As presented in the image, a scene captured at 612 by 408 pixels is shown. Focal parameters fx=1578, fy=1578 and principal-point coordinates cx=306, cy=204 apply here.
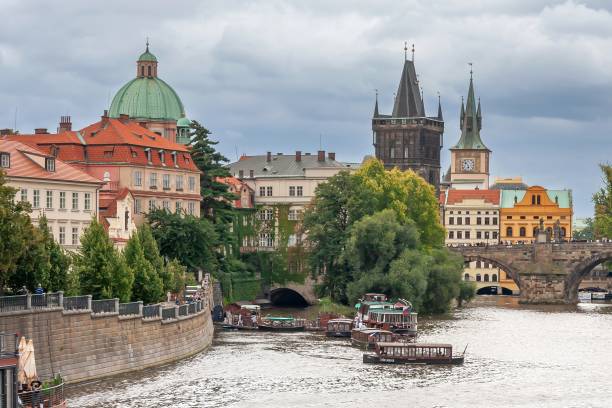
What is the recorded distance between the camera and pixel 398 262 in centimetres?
12144

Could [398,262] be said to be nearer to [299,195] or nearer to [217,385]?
[299,195]

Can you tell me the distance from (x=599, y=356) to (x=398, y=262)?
94.5 feet

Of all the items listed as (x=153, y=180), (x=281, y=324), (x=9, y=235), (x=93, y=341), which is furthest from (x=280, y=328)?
(x=9, y=235)

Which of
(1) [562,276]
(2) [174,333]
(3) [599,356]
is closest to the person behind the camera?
(2) [174,333]

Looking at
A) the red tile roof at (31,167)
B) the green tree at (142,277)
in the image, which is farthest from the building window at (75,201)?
the green tree at (142,277)

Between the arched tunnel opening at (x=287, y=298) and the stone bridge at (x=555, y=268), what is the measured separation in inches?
940

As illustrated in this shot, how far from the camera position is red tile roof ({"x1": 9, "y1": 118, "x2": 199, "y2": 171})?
118 metres

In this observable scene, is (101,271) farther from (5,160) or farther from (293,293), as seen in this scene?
(293,293)

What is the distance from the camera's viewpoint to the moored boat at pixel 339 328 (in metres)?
105

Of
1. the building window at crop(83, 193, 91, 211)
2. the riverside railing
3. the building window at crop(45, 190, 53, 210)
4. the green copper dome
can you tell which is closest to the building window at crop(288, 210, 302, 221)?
the green copper dome

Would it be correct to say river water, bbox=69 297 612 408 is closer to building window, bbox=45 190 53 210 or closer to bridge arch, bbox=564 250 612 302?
building window, bbox=45 190 53 210

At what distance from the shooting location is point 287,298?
5842 inches

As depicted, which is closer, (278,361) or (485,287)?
(278,361)

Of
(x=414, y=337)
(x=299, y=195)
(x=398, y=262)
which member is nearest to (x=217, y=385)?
(x=414, y=337)
